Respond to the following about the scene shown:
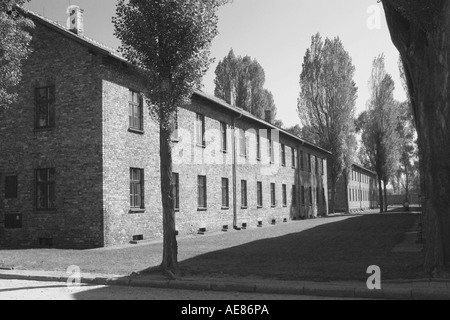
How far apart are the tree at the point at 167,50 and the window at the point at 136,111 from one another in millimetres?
7693

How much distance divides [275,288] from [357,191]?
64820 mm

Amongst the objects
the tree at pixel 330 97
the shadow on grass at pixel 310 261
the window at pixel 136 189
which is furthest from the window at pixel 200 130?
the tree at pixel 330 97

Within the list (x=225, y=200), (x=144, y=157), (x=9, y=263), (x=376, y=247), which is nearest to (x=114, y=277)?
(x=9, y=263)

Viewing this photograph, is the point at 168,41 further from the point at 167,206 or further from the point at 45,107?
the point at 45,107

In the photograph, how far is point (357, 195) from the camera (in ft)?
229

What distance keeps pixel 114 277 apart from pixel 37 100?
10.6 meters

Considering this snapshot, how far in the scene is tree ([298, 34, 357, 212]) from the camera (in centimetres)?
4478

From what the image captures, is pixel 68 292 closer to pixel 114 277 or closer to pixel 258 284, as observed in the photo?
pixel 114 277

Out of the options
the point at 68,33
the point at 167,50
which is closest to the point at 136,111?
the point at 68,33

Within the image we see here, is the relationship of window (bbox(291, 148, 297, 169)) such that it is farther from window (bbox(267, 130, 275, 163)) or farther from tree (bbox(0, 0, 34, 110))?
tree (bbox(0, 0, 34, 110))

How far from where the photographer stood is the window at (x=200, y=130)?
22.9 m

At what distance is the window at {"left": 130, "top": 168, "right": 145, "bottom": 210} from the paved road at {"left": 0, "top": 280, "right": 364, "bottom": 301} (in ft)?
28.2

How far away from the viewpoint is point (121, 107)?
17156 mm

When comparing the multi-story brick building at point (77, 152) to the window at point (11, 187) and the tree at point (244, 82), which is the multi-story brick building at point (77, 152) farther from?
the tree at point (244, 82)
